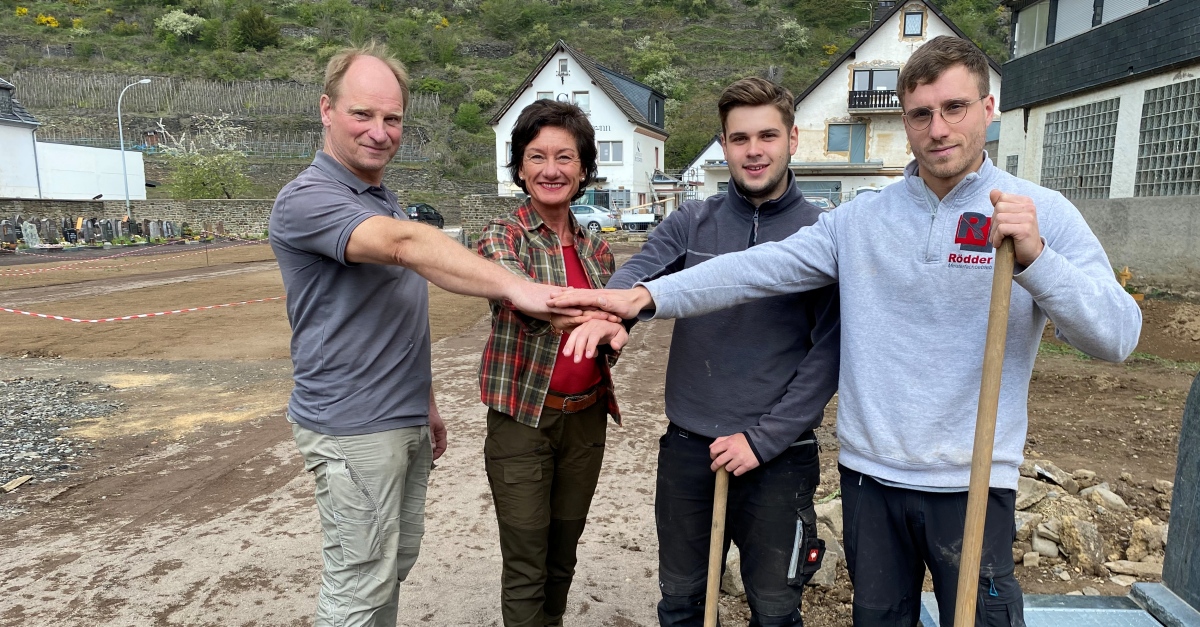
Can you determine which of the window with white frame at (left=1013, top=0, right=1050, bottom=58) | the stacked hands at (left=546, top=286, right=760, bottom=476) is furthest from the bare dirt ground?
the window with white frame at (left=1013, top=0, right=1050, bottom=58)

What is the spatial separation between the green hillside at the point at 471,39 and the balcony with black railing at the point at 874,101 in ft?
66.9

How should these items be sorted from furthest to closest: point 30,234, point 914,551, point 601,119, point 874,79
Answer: point 601,119
point 874,79
point 30,234
point 914,551

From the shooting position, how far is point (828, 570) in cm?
358

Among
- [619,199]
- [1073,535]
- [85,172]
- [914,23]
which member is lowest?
[1073,535]

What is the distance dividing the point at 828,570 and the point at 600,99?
1462 inches

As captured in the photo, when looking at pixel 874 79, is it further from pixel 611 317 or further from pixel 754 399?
pixel 611 317

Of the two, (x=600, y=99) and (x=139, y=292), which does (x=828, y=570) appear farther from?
(x=600, y=99)

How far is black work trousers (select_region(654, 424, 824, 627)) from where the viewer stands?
2.39 metres

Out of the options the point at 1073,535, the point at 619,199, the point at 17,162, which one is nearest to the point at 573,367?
the point at 1073,535

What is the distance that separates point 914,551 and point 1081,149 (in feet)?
46.0

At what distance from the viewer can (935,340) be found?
1948mm

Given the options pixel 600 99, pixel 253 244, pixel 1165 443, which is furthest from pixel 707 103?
pixel 1165 443

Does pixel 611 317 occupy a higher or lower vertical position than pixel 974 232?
lower

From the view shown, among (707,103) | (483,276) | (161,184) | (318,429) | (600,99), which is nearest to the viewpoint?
(483,276)
